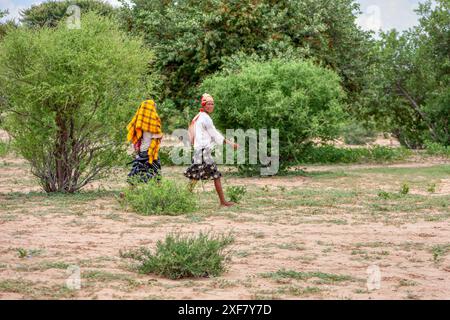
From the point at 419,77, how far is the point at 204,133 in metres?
16.4

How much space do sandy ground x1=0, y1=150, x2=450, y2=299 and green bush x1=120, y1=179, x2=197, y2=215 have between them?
28cm

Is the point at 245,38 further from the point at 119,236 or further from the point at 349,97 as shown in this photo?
the point at 119,236

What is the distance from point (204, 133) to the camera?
13.1 metres

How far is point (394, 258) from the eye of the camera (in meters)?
8.87

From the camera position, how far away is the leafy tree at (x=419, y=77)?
26.9 meters

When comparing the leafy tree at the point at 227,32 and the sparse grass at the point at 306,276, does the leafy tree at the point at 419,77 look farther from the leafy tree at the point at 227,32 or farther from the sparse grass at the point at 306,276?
the sparse grass at the point at 306,276

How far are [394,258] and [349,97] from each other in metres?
18.3

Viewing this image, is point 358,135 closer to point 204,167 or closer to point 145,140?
point 145,140

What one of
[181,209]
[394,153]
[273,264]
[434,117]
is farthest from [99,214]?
[434,117]

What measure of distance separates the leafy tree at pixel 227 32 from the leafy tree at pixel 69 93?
24.7 feet

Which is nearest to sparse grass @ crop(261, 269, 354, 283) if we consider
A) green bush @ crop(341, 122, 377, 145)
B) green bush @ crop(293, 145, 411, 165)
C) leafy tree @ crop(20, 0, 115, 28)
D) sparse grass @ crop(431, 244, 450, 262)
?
sparse grass @ crop(431, 244, 450, 262)

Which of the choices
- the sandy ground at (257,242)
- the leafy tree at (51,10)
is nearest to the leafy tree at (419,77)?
the sandy ground at (257,242)

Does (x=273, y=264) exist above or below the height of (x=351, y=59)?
below

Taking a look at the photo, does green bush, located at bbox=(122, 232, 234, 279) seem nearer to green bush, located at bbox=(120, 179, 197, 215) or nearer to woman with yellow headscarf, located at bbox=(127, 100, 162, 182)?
green bush, located at bbox=(120, 179, 197, 215)
